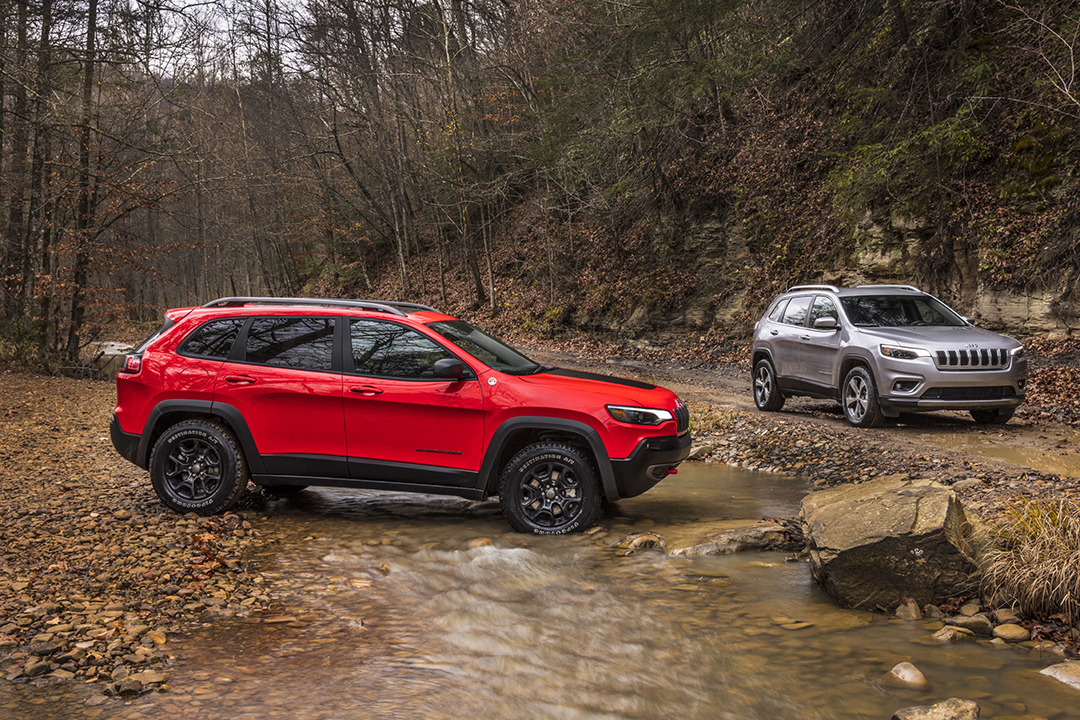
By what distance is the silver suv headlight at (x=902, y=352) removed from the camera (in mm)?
9555

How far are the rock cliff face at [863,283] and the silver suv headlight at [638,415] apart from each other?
406 inches

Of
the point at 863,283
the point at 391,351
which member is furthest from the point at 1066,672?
the point at 863,283

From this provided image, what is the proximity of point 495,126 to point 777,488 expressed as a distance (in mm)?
25093

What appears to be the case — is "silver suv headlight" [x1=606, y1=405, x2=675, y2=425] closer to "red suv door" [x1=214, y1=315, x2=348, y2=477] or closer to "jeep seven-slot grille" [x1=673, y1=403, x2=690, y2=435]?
"jeep seven-slot grille" [x1=673, y1=403, x2=690, y2=435]

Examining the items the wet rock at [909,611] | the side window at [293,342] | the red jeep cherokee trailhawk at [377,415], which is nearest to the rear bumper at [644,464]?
the red jeep cherokee trailhawk at [377,415]

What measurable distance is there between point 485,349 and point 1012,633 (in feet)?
14.0

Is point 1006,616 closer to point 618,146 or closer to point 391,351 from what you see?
point 391,351

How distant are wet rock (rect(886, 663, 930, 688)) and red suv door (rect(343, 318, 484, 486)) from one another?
3.32 meters

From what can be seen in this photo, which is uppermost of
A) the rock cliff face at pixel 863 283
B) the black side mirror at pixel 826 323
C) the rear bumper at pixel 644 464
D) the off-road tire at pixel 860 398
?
the rock cliff face at pixel 863 283

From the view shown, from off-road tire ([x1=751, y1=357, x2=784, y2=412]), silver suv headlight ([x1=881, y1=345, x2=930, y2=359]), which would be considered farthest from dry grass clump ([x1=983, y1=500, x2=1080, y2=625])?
off-road tire ([x1=751, y1=357, x2=784, y2=412])

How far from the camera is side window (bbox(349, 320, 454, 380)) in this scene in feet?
21.1

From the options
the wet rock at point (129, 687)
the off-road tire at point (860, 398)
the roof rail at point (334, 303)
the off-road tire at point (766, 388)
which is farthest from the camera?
the off-road tire at point (766, 388)

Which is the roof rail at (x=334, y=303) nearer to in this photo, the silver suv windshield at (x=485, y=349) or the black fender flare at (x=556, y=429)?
the silver suv windshield at (x=485, y=349)

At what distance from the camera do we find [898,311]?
10.9m
